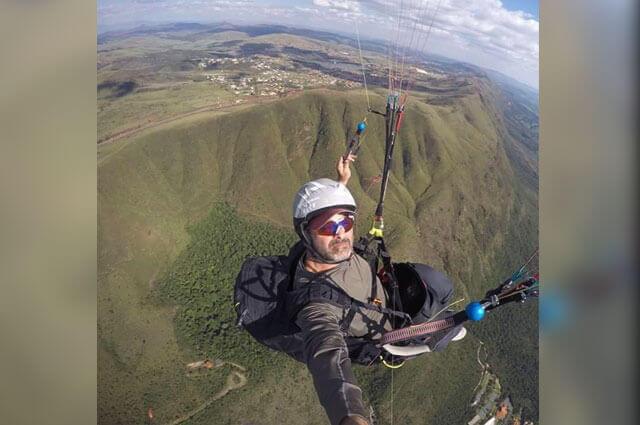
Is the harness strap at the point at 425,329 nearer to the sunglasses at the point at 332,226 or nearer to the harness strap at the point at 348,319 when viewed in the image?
the harness strap at the point at 348,319

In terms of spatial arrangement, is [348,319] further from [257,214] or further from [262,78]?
[262,78]

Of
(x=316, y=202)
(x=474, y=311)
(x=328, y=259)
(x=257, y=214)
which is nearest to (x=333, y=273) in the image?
(x=328, y=259)

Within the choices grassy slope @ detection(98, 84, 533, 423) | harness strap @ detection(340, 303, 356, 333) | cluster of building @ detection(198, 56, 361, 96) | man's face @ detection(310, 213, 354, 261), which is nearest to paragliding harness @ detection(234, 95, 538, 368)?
harness strap @ detection(340, 303, 356, 333)

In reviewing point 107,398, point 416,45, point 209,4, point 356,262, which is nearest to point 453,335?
point 356,262

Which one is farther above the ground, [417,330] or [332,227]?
[332,227]

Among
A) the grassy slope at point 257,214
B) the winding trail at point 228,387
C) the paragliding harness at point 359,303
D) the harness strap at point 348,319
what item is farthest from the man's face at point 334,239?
the winding trail at point 228,387

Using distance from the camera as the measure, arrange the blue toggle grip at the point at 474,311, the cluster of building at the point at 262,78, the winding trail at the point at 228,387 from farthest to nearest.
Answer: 1. the cluster of building at the point at 262,78
2. the winding trail at the point at 228,387
3. the blue toggle grip at the point at 474,311

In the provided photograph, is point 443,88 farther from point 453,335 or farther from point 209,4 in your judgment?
point 453,335
